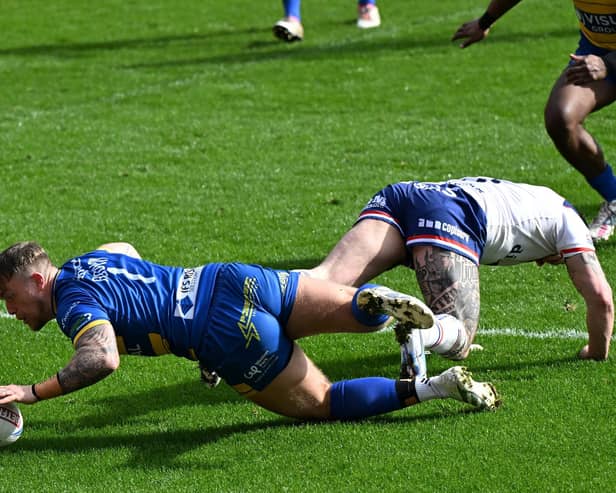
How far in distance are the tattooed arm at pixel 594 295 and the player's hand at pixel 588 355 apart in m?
0.05

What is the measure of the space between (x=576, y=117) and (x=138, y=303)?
12.7ft

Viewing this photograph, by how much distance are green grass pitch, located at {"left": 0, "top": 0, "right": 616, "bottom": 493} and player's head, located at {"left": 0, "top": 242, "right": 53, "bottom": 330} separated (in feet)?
2.30

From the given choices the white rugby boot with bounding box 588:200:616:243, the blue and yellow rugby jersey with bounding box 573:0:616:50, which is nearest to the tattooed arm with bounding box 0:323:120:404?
the white rugby boot with bounding box 588:200:616:243

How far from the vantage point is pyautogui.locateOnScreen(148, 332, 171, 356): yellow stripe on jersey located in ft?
18.1

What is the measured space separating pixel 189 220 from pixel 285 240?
935 mm

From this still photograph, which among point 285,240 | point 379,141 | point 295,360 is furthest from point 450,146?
point 295,360

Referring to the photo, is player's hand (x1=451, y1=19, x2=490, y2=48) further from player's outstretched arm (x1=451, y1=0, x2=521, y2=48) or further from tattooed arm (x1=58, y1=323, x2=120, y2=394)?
tattooed arm (x1=58, y1=323, x2=120, y2=394)

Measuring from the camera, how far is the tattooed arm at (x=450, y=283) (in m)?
6.23

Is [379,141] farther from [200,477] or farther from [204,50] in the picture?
[200,477]

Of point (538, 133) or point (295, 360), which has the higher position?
point (295, 360)

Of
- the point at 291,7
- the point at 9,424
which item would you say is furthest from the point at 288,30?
the point at 9,424

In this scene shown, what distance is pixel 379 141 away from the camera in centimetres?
1160

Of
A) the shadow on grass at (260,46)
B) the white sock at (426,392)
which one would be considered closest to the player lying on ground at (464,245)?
the white sock at (426,392)

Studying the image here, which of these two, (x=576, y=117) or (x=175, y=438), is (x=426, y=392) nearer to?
(x=175, y=438)
